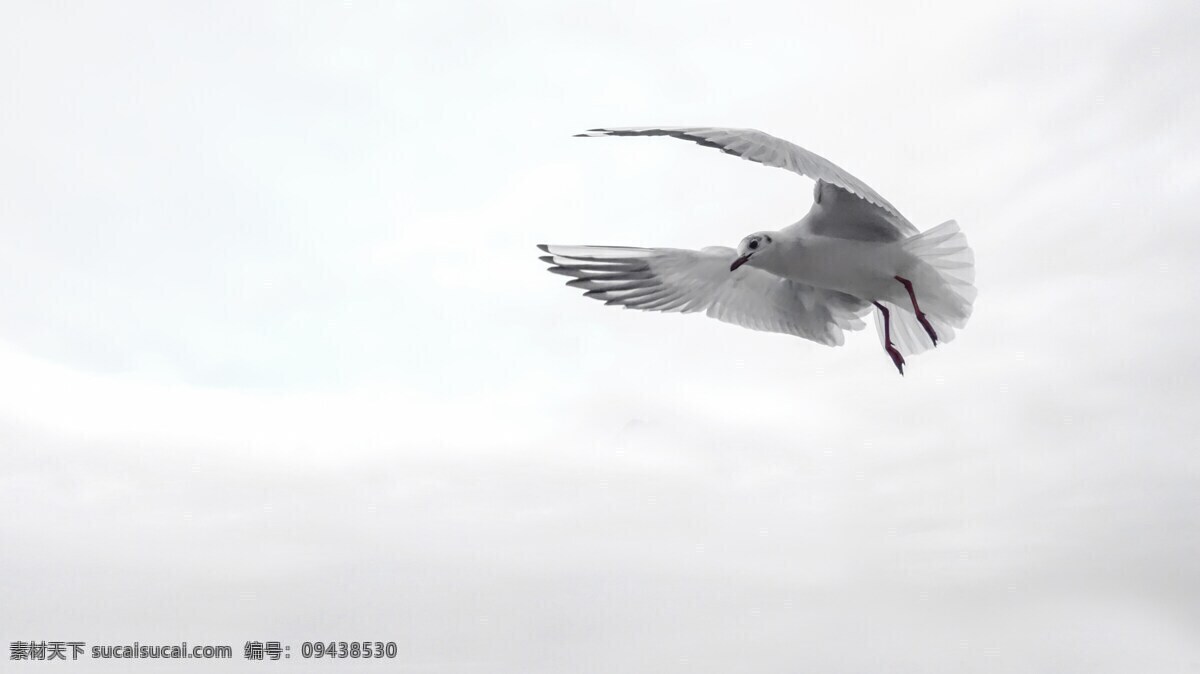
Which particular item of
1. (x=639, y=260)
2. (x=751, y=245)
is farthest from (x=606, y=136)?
(x=639, y=260)

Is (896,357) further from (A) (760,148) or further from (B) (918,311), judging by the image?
(A) (760,148)

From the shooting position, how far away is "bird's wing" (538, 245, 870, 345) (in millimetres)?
4320

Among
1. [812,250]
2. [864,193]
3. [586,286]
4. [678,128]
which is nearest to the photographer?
[678,128]

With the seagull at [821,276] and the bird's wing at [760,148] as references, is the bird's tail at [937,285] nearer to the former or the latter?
the seagull at [821,276]

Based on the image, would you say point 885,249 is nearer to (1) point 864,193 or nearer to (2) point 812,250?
(2) point 812,250

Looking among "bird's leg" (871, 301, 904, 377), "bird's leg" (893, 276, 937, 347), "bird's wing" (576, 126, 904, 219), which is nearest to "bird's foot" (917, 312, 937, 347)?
"bird's leg" (893, 276, 937, 347)

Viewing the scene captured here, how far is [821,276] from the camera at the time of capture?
4.01 m

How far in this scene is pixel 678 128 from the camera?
304 cm

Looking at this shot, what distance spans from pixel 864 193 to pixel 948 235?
2.64 feet

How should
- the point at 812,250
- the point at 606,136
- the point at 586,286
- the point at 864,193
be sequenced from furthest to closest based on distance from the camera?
the point at 586,286 → the point at 812,250 → the point at 864,193 → the point at 606,136

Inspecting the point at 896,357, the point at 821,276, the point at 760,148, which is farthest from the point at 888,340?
the point at 760,148

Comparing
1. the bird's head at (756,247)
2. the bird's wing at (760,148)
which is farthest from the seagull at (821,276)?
the bird's wing at (760,148)

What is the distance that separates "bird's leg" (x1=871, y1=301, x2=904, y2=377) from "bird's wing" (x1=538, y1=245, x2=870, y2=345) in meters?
0.11

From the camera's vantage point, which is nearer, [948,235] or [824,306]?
[948,235]
